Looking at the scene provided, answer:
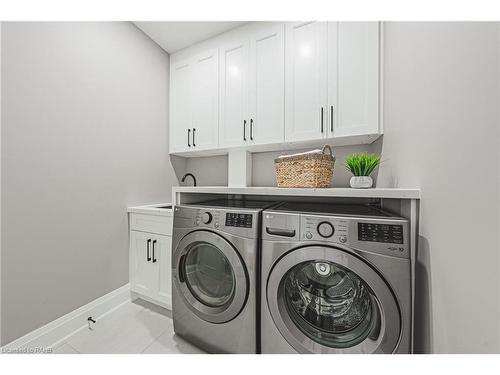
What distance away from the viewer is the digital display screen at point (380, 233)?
75 centimetres

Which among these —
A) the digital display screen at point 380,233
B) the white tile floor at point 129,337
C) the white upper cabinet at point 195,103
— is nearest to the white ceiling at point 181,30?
the white upper cabinet at point 195,103

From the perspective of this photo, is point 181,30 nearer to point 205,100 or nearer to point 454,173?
point 205,100

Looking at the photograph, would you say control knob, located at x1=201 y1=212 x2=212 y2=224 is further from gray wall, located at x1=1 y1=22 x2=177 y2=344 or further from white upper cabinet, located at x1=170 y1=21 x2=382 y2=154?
gray wall, located at x1=1 y1=22 x2=177 y2=344

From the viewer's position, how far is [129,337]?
4.29 feet

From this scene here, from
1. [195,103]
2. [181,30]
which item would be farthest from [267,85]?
[181,30]

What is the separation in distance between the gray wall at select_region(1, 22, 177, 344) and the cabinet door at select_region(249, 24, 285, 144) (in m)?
1.06

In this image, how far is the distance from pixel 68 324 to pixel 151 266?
0.57m

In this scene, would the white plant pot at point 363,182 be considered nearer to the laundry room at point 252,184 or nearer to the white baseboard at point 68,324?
the laundry room at point 252,184

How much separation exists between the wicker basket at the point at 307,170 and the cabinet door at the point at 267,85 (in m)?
0.42

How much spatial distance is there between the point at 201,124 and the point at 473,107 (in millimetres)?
1833
